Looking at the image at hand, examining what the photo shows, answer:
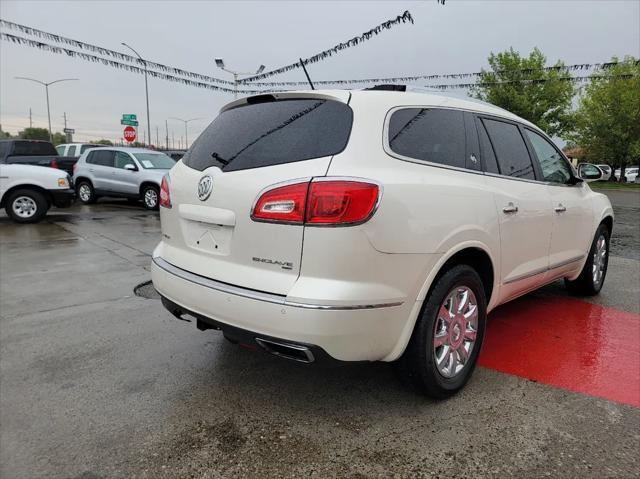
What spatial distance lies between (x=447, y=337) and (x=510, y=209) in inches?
39.5

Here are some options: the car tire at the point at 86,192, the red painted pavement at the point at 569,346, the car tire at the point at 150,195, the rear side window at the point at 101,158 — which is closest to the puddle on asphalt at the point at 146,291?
the red painted pavement at the point at 569,346

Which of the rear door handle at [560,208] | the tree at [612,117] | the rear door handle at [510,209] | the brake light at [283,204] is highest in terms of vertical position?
the tree at [612,117]

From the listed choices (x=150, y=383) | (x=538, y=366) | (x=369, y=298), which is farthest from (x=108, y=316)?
(x=538, y=366)

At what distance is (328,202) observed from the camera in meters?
2.22

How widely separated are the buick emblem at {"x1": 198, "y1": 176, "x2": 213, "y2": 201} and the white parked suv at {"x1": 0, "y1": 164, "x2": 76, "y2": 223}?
9.03 metres

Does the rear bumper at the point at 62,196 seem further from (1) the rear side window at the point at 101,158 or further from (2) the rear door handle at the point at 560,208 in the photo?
(2) the rear door handle at the point at 560,208

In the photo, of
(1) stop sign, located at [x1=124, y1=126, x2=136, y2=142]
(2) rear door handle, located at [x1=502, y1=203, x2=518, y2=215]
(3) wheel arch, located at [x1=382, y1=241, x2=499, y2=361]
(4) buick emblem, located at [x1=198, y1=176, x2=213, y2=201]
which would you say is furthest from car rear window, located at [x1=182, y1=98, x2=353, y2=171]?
(1) stop sign, located at [x1=124, y1=126, x2=136, y2=142]

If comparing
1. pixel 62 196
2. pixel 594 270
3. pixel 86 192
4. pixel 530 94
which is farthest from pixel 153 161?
pixel 530 94

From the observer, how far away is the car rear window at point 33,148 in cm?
1472

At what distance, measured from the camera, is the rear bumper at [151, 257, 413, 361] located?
2.20 metres

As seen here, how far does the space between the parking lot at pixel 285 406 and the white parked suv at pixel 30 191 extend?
258 inches

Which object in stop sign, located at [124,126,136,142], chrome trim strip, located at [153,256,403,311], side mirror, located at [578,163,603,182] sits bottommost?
chrome trim strip, located at [153,256,403,311]

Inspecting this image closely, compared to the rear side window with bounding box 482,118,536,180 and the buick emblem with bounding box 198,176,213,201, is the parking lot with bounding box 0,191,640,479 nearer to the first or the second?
the buick emblem with bounding box 198,176,213,201

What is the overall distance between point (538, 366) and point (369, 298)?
1783 millimetres
